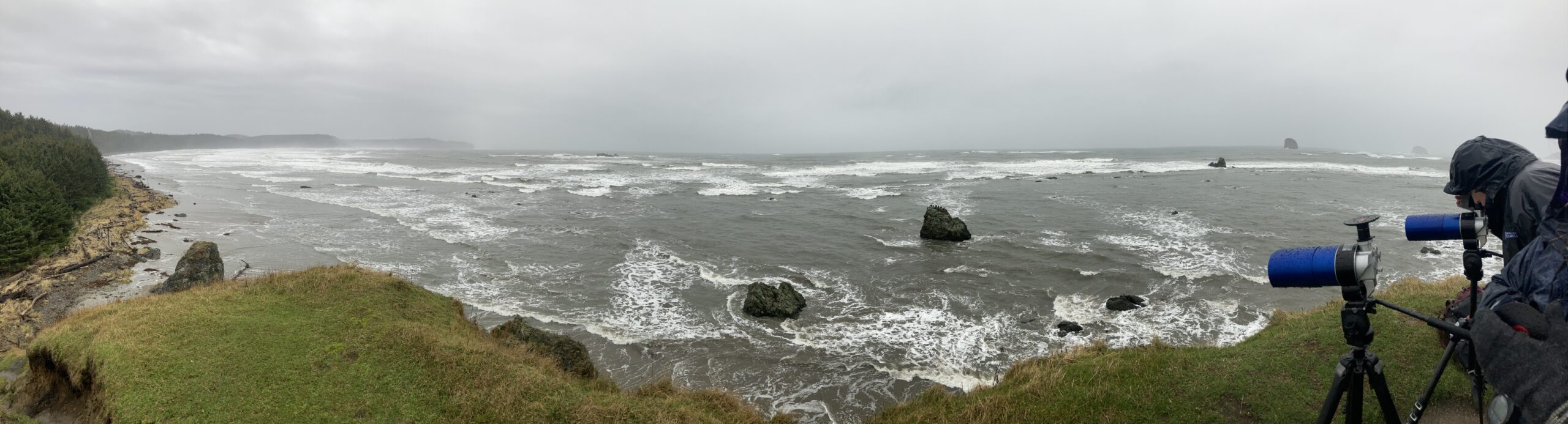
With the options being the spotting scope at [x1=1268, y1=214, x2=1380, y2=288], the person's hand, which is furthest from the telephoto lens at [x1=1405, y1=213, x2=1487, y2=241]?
the person's hand

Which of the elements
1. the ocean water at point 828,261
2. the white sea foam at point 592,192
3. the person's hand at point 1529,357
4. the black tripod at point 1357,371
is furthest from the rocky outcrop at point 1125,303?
the white sea foam at point 592,192

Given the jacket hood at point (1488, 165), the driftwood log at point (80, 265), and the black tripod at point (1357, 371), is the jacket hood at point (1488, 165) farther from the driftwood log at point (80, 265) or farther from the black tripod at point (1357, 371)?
the driftwood log at point (80, 265)

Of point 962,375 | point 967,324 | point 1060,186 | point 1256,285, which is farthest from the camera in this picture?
point 1060,186

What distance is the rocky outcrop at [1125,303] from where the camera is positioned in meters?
12.9

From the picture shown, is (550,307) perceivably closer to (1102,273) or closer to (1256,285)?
(1102,273)

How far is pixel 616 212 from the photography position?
100ft

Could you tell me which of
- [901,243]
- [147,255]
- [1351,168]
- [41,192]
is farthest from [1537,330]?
[1351,168]

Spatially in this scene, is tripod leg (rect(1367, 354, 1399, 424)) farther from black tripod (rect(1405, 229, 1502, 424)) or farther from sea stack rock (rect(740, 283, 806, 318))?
sea stack rock (rect(740, 283, 806, 318))

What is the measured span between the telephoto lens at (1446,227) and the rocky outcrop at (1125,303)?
8.80 m

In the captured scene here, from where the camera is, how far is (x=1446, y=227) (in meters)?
4.30

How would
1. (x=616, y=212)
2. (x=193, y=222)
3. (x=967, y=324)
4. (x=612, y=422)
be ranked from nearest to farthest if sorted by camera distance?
(x=612, y=422) < (x=967, y=324) < (x=193, y=222) < (x=616, y=212)

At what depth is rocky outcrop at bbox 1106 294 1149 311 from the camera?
42.3ft

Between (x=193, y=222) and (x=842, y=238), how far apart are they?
26694 millimetres

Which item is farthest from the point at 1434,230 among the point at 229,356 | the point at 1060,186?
the point at 1060,186
